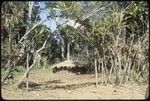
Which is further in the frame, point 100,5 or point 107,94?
point 100,5

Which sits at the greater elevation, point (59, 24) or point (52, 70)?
point (59, 24)

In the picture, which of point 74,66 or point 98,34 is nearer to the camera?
point 98,34

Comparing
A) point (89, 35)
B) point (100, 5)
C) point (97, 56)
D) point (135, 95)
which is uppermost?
point (100, 5)

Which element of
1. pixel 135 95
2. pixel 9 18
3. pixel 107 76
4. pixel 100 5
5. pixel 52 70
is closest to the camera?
pixel 9 18

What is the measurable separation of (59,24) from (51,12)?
406 millimetres

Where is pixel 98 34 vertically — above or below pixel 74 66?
above

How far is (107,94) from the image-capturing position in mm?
9281

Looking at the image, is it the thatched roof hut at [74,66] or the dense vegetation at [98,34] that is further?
the thatched roof hut at [74,66]

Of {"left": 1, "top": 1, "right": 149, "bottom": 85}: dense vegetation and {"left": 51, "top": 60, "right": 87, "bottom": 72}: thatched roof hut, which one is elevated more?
{"left": 1, "top": 1, "right": 149, "bottom": 85}: dense vegetation

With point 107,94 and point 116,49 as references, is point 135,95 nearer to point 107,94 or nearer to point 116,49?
point 107,94

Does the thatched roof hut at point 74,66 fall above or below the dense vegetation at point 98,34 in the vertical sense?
below

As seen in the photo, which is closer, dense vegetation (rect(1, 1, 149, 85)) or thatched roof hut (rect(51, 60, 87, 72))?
dense vegetation (rect(1, 1, 149, 85))

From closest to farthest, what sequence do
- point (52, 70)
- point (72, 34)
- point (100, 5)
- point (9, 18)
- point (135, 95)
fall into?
point (9, 18) < point (135, 95) < point (100, 5) < point (72, 34) < point (52, 70)

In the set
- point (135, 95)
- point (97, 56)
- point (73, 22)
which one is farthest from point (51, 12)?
point (135, 95)
